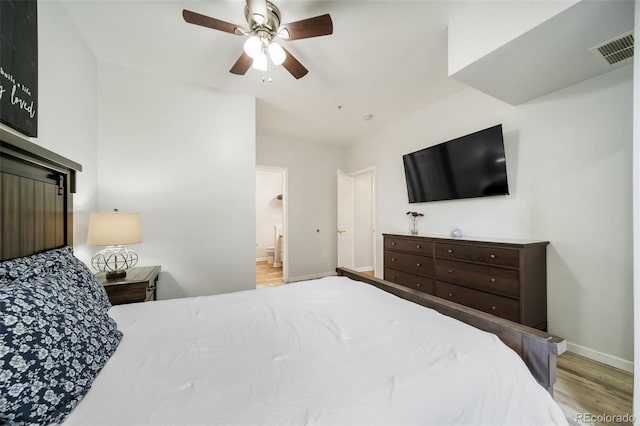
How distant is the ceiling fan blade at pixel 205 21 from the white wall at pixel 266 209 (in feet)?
16.5

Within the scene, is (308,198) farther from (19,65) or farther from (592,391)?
(592,391)

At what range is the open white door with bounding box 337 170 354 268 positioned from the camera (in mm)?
4848

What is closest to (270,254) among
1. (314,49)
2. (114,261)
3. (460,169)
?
(114,261)

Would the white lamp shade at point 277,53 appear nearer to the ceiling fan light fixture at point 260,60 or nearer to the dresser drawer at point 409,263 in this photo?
the ceiling fan light fixture at point 260,60

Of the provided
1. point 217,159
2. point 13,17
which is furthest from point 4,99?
point 217,159

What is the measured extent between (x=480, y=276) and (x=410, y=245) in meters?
0.89

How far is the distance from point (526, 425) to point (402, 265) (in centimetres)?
248

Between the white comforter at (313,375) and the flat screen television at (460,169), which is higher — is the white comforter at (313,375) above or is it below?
below

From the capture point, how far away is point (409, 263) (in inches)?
125

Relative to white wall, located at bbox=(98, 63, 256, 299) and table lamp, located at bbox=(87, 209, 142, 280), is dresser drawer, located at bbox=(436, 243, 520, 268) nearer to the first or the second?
white wall, located at bbox=(98, 63, 256, 299)

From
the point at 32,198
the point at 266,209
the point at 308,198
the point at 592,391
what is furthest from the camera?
the point at 266,209

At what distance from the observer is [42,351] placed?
0.69 m

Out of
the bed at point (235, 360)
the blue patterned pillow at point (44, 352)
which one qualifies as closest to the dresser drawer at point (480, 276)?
the bed at point (235, 360)

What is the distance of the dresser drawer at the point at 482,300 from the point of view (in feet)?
7.13
